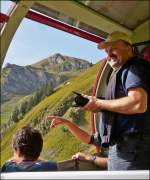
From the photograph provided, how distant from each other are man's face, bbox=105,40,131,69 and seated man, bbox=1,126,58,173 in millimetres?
720

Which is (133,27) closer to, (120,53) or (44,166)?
(120,53)

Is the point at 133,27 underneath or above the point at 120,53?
above

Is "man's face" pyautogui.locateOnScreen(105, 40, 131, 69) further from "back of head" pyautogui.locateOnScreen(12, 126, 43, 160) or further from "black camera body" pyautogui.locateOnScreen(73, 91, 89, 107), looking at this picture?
"back of head" pyautogui.locateOnScreen(12, 126, 43, 160)

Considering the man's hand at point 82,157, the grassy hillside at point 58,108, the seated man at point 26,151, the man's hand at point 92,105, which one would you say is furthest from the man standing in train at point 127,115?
the grassy hillside at point 58,108

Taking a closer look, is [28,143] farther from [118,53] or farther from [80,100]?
[118,53]

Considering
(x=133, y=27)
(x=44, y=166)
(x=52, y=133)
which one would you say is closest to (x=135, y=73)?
(x=44, y=166)

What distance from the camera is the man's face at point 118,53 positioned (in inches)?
128

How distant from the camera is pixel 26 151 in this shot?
3086 mm

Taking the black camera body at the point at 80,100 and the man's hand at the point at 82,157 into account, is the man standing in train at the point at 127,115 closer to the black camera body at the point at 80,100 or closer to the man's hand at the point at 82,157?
the black camera body at the point at 80,100

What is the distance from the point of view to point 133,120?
3004 millimetres

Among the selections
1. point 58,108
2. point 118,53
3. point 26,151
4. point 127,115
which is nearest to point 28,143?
point 26,151

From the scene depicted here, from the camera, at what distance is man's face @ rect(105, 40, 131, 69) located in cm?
324

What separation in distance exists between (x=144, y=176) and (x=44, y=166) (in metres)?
1.04

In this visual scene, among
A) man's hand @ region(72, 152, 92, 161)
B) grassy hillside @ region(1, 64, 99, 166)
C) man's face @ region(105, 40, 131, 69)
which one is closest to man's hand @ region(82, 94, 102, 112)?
man's face @ region(105, 40, 131, 69)
